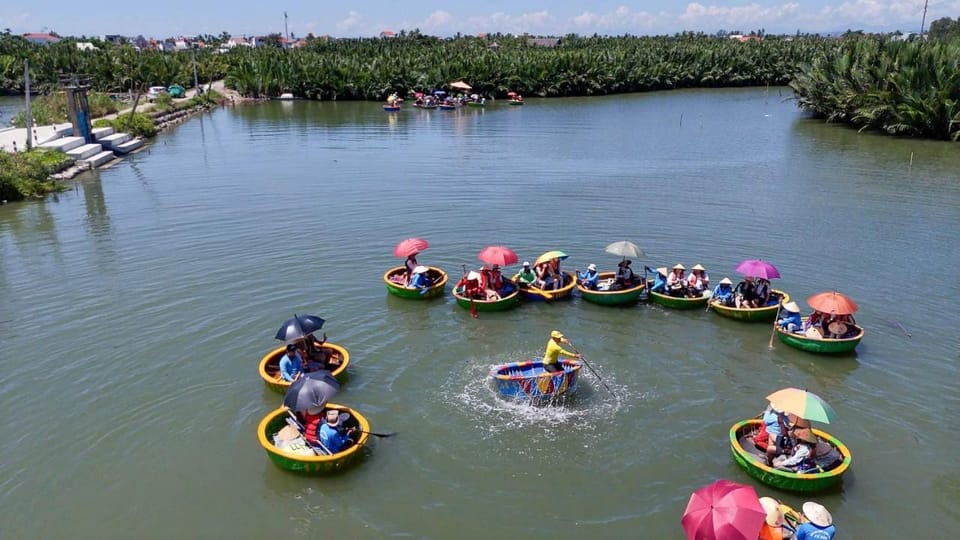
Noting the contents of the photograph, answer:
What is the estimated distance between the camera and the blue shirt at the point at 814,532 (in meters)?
11.0

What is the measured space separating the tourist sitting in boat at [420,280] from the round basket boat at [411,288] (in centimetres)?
12

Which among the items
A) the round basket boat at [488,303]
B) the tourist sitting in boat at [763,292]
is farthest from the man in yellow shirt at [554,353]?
the tourist sitting in boat at [763,292]

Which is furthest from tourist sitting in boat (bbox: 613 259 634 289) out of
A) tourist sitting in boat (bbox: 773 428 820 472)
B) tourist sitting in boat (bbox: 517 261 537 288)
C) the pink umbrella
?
tourist sitting in boat (bbox: 773 428 820 472)

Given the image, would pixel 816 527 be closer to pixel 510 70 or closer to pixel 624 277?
pixel 624 277

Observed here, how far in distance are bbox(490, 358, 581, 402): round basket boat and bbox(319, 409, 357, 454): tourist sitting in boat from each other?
375cm

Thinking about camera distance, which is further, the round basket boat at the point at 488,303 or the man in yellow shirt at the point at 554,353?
the round basket boat at the point at 488,303

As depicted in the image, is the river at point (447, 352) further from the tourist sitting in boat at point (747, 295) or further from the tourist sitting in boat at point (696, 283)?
the tourist sitting in boat at point (696, 283)

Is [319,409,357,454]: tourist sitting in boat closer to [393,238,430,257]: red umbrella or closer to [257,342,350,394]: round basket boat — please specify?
[257,342,350,394]: round basket boat

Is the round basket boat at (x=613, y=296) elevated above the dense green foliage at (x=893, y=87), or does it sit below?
below

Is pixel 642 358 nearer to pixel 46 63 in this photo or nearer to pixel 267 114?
pixel 267 114

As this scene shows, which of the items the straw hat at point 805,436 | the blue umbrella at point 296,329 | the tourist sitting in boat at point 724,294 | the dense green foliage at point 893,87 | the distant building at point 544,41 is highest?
the distant building at point 544,41

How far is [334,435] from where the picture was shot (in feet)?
46.1

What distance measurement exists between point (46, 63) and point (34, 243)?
76130mm

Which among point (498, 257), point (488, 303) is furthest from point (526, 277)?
point (488, 303)
